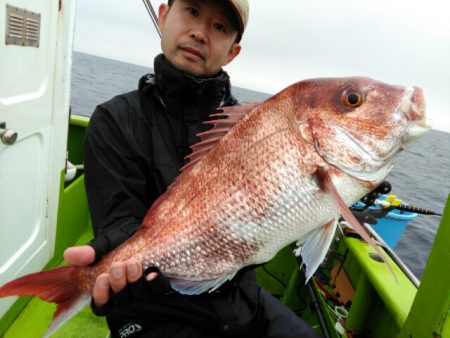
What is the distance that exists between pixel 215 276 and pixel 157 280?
238mm

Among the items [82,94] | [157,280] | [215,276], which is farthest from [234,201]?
[82,94]

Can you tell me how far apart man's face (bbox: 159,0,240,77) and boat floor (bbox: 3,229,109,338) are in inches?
83.6

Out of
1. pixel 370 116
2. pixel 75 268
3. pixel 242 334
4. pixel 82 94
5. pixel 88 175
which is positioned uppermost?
pixel 370 116

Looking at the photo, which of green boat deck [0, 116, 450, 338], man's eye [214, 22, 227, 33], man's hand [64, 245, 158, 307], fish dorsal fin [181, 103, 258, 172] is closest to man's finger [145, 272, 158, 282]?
man's hand [64, 245, 158, 307]

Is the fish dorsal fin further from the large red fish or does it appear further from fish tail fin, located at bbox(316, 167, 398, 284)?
fish tail fin, located at bbox(316, 167, 398, 284)

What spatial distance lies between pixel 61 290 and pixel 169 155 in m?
0.84

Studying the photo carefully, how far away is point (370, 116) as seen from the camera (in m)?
1.38

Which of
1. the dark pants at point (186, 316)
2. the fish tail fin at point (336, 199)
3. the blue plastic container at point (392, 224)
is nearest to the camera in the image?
the fish tail fin at point (336, 199)

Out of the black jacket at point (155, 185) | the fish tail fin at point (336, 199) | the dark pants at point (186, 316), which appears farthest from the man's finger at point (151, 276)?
the fish tail fin at point (336, 199)

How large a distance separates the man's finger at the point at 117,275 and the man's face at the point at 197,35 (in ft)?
3.64

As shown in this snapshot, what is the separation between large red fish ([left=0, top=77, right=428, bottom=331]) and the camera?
137 cm

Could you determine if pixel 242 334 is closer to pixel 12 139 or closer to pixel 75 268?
pixel 75 268

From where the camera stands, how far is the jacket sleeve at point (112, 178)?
181cm

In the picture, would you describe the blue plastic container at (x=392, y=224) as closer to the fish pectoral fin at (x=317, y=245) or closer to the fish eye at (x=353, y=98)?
the fish pectoral fin at (x=317, y=245)
